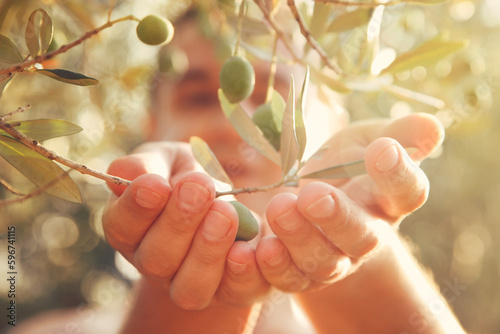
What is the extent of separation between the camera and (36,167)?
0.59 m

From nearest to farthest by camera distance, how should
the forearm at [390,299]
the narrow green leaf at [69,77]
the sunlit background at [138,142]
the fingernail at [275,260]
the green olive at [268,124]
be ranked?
the narrow green leaf at [69,77] → the fingernail at [275,260] → the green olive at [268,124] → the forearm at [390,299] → the sunlit background at [138,142]

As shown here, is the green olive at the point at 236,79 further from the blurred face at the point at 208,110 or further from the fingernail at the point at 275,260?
the blurred face at the point at 208,110

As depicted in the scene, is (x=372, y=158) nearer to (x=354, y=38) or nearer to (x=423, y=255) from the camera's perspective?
(x=354, y=38)

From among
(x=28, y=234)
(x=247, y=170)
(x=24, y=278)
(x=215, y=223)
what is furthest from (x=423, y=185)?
(x=24, y=278)

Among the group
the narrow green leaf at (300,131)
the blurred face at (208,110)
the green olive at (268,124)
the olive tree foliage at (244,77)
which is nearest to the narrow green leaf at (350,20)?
the olive tree foliage at (244,77)

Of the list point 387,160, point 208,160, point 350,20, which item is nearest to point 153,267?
point 208,160

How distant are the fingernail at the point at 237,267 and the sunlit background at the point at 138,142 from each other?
0.54 metres

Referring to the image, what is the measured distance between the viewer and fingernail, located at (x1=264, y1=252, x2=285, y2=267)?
0.65 m

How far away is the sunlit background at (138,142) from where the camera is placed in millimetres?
1421

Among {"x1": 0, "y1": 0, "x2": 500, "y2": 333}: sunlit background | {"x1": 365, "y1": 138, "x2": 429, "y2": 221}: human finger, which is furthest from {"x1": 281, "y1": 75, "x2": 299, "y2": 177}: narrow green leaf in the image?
{"x1": 0, "y1": 0, "x2": 500, "y2": 333}: sunlit background

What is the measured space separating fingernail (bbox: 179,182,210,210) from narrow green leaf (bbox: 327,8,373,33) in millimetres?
475

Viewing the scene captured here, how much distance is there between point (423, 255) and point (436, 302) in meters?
3.17

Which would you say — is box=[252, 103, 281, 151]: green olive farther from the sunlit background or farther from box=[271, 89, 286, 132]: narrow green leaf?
the sunlit background

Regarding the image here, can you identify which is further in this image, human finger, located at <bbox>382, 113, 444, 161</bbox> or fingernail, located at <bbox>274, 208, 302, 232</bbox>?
human finger, located at <bbox>382, 113, 444, 161</bbox>
